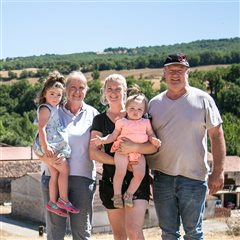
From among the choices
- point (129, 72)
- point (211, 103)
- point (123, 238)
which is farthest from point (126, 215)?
point (129, 72)

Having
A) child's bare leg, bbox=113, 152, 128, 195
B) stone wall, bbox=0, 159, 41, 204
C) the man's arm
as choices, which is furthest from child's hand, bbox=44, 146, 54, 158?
stone wall, bbox=0, 159, 41, 204

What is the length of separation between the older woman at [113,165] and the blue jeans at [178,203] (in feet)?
0.52

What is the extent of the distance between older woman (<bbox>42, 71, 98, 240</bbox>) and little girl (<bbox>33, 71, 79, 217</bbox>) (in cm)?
6

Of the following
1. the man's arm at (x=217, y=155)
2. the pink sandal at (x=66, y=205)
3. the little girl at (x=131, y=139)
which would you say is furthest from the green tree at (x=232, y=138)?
the little girl at (x=131, y=139)

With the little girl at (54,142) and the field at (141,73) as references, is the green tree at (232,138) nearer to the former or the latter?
the field at (141,73)

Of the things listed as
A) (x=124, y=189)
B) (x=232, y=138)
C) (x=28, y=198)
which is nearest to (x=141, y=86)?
(x=232, y=138)

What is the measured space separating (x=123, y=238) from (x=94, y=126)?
3.58 ft

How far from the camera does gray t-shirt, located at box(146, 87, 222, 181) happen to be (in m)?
5.33

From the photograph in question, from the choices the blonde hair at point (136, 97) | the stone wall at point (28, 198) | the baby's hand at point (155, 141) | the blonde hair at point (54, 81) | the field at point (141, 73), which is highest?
the field at point (141, 73)

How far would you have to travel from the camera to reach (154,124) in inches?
215

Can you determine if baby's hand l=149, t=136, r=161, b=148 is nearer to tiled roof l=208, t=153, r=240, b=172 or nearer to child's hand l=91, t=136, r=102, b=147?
child's hand l=91, t=136, r=102, b=147

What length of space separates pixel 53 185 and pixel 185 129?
1373 mm

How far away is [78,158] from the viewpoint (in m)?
5.63

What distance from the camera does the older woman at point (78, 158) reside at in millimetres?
5621
